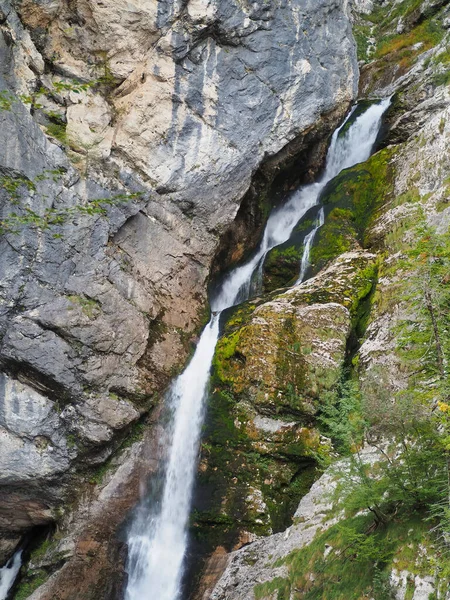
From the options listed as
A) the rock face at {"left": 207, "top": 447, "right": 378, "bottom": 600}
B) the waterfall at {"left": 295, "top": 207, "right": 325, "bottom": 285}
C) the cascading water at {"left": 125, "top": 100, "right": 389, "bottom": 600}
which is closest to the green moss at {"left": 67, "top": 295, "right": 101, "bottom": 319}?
the cascading water at {"left": 125, "top": 100, "right": 389, "bottom": 600}

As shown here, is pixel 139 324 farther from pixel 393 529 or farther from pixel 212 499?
pixel 393 529

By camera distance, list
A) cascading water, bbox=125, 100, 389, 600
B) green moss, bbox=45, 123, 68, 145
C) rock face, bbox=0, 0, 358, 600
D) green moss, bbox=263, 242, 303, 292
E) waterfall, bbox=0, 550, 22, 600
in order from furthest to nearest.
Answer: green moss, bbox=263, 242, 303, 292 < green moss, bbox=45, 123, 68, 145 < waterfall, bbox=0, 550, 22, 600 < rock face, bbox=0, 0, 358, 600 < cascading water, bbox=125, 100, 389, 600

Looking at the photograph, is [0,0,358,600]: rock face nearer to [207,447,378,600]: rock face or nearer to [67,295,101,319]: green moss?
[67,295,101,319]: green moss

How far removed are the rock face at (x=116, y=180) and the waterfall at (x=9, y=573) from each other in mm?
740

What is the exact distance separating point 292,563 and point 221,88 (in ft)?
40.7

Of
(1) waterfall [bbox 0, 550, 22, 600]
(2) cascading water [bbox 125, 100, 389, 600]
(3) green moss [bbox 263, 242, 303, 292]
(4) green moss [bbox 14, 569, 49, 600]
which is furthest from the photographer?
(3) green moss [bbox 263, 242, 303, 292]

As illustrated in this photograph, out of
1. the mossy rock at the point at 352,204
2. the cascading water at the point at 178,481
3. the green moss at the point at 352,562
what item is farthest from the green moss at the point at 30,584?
the mossy rock at the point at 352,204

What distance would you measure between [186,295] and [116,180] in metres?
3.63

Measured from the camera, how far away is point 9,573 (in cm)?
1271

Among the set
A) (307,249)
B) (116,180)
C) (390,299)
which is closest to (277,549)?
(390,299)

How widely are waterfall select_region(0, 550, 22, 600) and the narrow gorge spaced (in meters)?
0.05

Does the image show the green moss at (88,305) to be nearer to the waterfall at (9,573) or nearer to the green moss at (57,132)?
the green moss at (57,132)

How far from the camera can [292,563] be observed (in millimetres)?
8844

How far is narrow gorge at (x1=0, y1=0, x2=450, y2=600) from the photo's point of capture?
11469 mm
